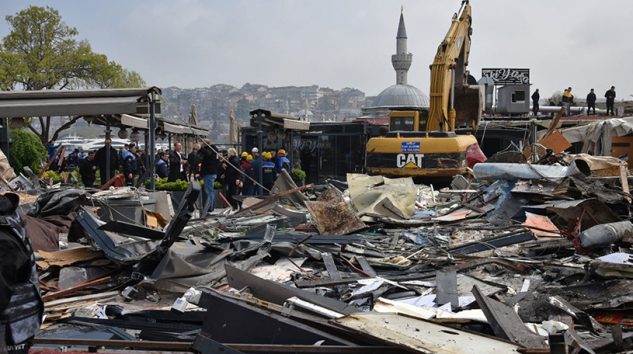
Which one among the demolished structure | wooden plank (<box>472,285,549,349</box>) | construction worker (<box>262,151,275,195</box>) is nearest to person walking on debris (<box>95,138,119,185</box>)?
construction worker (<box>262,151,275,195</box>)

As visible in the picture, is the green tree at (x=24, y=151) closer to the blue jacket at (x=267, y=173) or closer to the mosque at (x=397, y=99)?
the blue jacket at (x=267, y=173)

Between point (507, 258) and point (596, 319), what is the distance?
80.7 inches

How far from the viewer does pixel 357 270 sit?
793 centimetres

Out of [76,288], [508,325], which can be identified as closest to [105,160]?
[76,288]

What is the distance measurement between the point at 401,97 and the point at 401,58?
3636 cm

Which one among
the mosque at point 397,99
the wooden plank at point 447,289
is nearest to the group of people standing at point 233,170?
the wooden plank at point 447,289

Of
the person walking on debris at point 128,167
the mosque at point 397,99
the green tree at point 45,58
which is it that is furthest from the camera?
the mosque at point 397,99

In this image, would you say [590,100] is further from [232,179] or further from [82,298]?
[82,298]

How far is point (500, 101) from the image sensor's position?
37094 mm

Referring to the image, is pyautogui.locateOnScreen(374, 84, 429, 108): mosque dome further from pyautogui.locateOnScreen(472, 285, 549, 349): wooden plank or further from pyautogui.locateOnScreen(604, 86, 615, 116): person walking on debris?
pyautogui.locateOnScreen(472, 285, 549, 349): wooden plank

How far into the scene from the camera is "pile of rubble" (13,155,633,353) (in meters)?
5.24

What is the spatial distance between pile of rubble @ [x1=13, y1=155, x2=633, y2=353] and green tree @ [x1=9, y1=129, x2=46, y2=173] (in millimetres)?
12176

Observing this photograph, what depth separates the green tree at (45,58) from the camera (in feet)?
116

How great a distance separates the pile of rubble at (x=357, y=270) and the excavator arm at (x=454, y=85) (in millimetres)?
7152
